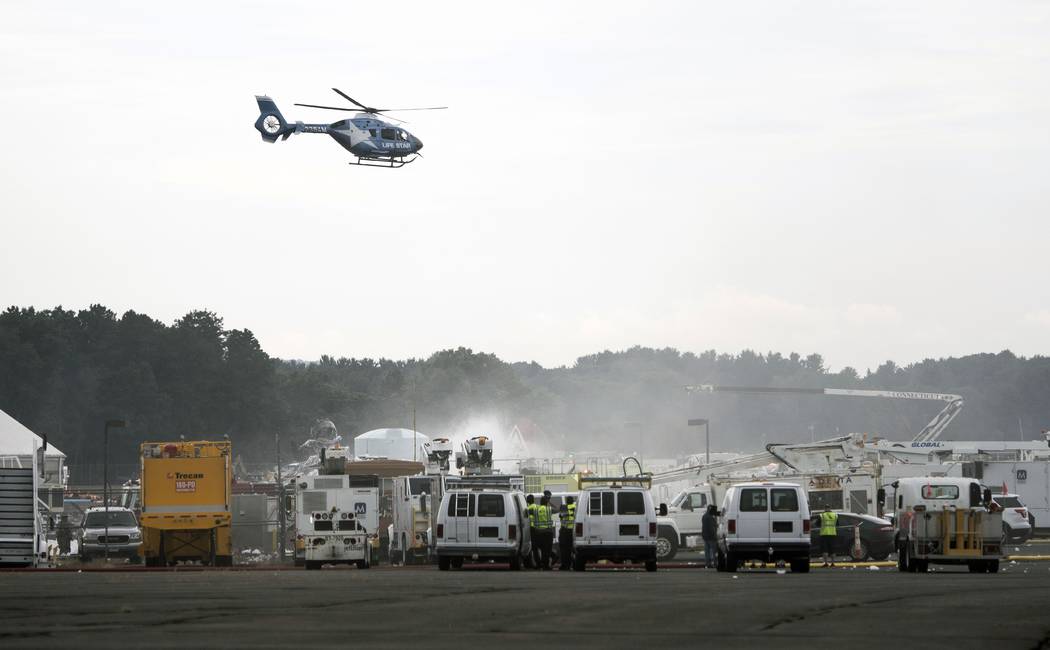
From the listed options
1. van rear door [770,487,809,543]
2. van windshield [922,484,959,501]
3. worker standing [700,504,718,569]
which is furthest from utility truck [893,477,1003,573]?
worker standing [700,504,718,569]

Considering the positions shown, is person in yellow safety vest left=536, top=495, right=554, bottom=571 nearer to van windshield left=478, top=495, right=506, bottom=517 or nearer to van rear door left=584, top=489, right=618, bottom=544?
van windshield left=478, top=495, right=506, bottom=517

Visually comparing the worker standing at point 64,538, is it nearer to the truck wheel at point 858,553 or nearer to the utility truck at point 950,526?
the truck wheel at point 858,553

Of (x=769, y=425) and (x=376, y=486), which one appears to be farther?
(x=769, y=425)

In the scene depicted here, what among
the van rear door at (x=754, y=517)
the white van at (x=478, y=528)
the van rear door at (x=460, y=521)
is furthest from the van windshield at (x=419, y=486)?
the van rear door at (x=754, y=517)

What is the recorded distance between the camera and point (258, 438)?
496ft

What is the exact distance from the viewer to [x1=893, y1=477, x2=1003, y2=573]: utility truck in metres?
32.7

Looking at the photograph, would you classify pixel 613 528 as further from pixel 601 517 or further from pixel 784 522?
pixel 784 522

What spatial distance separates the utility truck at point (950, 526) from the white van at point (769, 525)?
2.23m

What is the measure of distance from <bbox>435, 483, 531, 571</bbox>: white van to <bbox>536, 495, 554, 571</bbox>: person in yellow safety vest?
1561 millimetres

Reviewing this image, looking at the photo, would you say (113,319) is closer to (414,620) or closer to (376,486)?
(376,486)

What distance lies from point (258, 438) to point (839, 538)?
113721 millimetres

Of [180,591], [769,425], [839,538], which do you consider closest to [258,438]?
[769,425]

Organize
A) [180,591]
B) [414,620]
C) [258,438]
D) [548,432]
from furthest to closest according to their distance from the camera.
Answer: [548,432]
[258,438]
[180,591]
[414,620]

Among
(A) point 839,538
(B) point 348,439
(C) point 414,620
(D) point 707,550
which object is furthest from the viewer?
(B) point 348,439
